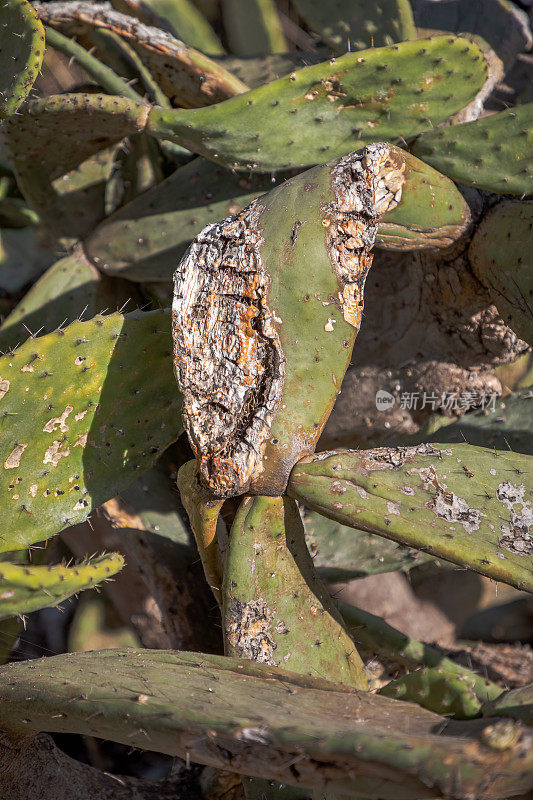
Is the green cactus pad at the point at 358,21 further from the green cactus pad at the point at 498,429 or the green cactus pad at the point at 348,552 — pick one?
the green cactus pad at the point at 348,552

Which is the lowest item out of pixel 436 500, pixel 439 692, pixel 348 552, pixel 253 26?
pixel 348 552

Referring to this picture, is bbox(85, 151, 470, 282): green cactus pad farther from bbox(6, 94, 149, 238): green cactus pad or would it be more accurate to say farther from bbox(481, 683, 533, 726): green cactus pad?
bbox(481, 683, 533, 726): green cactus pad

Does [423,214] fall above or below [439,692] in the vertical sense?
above

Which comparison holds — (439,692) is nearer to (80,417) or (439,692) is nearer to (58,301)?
(80,417)

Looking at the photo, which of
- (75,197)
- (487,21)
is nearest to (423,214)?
(75,197)

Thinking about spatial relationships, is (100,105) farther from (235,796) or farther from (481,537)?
(235,796)

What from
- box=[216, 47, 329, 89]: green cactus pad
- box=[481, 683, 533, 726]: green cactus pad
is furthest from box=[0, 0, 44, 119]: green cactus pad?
box=[481, 683, 533, 726]: green cactus pad

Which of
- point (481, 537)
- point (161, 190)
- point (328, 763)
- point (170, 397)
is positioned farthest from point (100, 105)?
point (328, 763)
